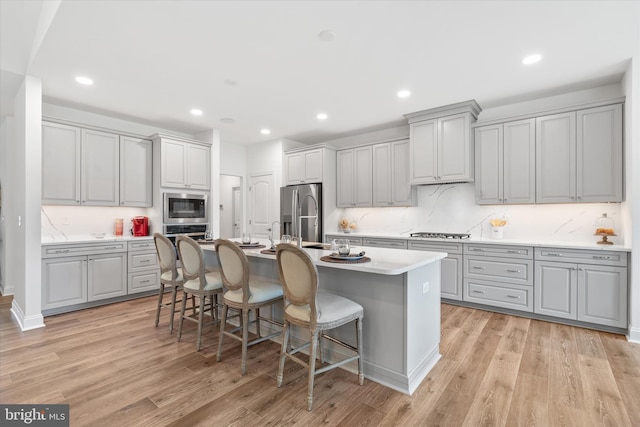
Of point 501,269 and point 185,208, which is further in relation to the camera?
point 185,208

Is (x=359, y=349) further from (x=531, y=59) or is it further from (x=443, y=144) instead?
(x=443, y=144)

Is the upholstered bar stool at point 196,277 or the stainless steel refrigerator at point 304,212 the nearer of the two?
the upholstered bar stool at point 196,277

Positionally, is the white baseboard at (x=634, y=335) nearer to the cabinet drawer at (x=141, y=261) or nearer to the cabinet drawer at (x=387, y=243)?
the cabinet drawer at (x=387, y=243)

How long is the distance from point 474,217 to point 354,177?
204cm

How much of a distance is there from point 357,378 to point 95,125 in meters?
4.97

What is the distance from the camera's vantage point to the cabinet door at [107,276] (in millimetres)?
4141

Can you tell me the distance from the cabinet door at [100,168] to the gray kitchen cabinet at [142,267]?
74cm

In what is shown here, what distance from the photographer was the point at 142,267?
462 cm

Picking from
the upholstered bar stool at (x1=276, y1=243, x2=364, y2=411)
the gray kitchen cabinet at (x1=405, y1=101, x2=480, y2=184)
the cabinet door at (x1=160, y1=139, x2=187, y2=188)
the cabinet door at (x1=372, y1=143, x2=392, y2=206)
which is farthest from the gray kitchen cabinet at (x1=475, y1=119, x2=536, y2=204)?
the cabinet door at (x1=160, y1=139, x2=187, y2=188)

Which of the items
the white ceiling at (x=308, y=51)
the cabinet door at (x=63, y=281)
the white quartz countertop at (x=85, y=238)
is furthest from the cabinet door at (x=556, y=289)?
the cabinet door at (x=63, y=281)

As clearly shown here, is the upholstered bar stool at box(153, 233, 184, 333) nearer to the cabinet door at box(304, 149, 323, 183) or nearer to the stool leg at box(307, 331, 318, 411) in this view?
the stool leg at box(307, 331, 318, 411)

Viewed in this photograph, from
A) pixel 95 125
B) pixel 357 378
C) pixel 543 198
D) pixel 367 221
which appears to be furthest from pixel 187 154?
pixel 543 198

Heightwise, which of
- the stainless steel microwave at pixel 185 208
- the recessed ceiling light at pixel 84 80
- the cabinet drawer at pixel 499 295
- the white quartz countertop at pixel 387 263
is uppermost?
the recessed ceiling light at pixel 84 80

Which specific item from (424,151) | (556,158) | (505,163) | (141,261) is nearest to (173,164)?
(141,261)
